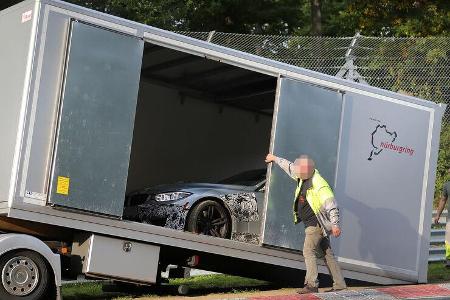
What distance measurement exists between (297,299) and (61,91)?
337 cm

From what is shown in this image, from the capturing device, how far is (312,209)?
34.3 feet

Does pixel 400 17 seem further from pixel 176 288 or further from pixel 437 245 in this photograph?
pixel 176 288

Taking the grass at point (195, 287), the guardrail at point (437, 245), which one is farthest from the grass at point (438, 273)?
the guardrail at point (437, 245)

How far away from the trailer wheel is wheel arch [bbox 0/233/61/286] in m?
0.06

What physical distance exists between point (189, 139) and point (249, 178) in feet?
6.89

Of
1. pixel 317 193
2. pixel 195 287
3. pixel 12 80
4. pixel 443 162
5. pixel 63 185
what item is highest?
pixel 443 162

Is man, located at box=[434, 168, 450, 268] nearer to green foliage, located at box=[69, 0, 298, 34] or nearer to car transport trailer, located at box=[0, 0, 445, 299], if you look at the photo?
car transport trailer, located at box=[0, 0, 445, 299]

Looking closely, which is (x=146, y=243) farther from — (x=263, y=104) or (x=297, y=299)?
(x=263, y=104)

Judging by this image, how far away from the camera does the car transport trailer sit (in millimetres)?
9195

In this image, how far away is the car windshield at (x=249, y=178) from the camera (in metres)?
12.4

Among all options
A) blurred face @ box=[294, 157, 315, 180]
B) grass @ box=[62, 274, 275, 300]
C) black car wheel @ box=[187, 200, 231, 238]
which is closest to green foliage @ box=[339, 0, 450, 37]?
grass @ box=[62, 274, 275, 300]

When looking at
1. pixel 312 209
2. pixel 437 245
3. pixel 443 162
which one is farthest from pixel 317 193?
pixel 443 162

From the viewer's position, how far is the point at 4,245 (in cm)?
909

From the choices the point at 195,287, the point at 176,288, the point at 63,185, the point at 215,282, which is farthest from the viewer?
the point at 215,282
